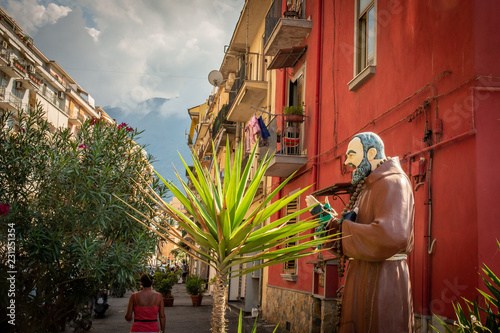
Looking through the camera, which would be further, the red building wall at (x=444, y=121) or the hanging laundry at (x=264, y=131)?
the hanging laundry at (x=264, y=131)

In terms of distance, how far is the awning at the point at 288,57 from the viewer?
14.0 m

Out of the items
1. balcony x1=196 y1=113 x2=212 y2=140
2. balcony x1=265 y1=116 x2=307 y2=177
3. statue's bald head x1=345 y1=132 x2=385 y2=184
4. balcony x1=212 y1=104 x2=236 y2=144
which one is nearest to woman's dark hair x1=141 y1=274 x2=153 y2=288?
statue's bald head x1=345 y1=132 x2=385 y2=184

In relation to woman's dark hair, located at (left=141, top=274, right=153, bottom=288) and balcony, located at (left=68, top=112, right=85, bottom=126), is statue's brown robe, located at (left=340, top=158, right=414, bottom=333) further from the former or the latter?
balcony, located at (left=68, top=112, right=85, bottom=126)

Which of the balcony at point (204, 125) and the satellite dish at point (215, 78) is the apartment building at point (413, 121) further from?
the balcony at point (204, 125)

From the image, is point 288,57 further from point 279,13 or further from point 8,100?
point 8,100

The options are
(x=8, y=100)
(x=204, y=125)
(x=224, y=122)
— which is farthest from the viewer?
(x=8, y=100)

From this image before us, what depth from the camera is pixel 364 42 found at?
31.8 ft

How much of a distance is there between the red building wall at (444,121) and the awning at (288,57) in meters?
4.90

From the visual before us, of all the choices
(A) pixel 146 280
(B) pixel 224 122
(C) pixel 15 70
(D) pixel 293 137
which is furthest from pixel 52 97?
(A) pixel 146 280

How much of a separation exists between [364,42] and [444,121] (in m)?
3.64

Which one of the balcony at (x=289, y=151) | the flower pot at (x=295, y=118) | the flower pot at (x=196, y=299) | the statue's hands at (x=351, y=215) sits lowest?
the flower pot at (x=196, y=299)

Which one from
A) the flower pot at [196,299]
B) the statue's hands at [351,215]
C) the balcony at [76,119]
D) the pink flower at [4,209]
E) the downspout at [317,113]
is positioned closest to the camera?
the statue's hands at [351,215]

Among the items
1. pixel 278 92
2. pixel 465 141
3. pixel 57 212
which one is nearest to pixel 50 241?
pixel 57 212

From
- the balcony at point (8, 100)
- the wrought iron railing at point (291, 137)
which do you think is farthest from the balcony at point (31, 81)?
the wrought iron railing at point (291, 137)
